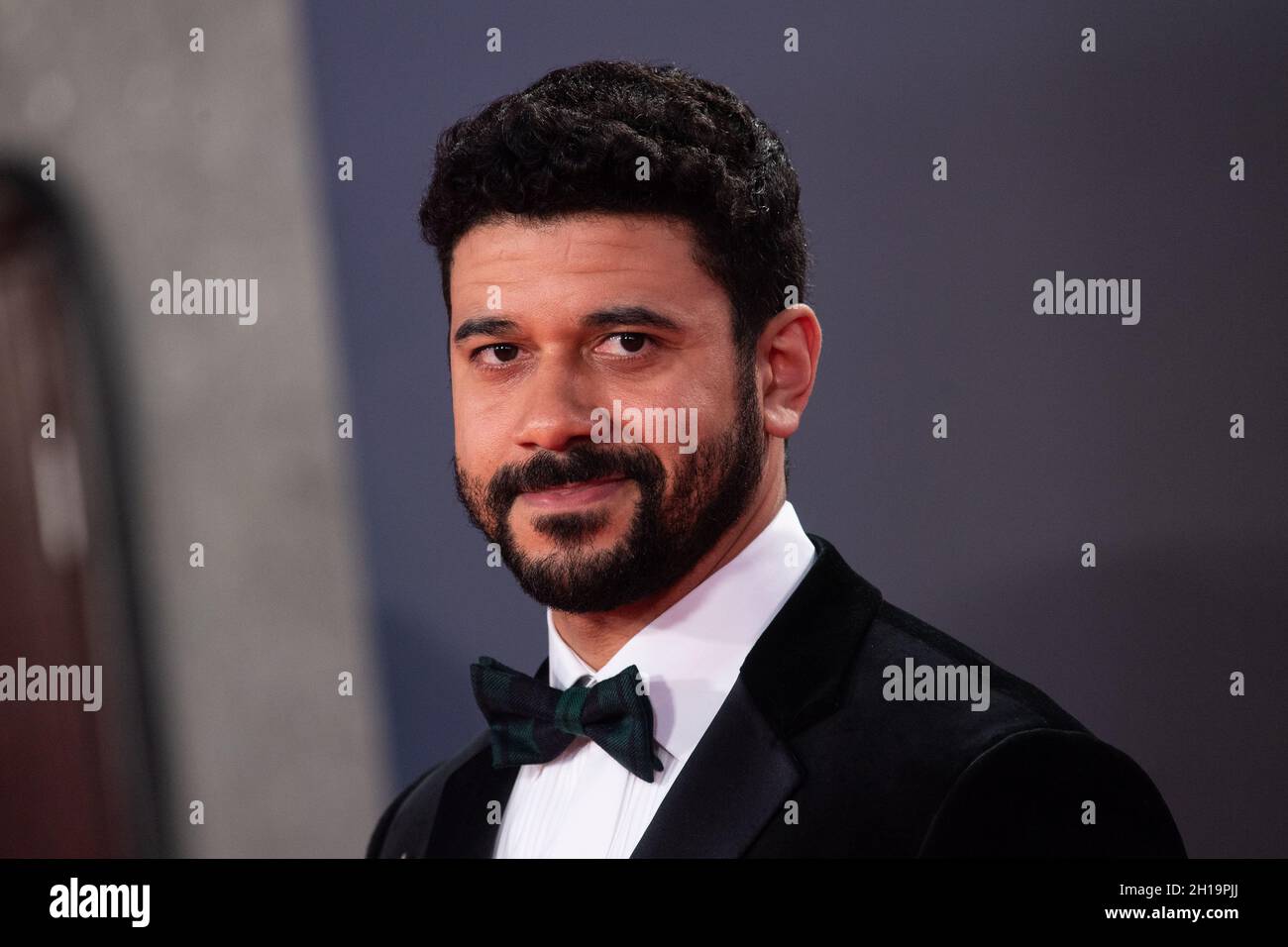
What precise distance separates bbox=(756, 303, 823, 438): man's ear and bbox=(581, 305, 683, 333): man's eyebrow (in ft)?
0.69

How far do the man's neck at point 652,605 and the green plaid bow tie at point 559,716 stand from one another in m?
0.08

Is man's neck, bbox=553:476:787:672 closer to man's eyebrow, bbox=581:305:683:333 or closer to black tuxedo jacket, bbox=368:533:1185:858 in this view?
black tuxedo jacket, bbox=368:533:1185:858

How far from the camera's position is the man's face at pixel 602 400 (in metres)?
2.22

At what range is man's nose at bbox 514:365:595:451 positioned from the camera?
2.22 meters

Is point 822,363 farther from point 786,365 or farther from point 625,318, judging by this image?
point 625,318

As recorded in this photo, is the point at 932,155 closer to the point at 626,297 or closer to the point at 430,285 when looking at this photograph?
the point at 626,297

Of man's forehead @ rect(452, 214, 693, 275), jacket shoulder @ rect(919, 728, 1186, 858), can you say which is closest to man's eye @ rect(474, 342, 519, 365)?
man's forehead @ rect(452, 214, 693, 275)

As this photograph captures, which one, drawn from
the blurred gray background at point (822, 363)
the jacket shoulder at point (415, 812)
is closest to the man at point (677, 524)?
the jacket shoulder at point (415, 812)

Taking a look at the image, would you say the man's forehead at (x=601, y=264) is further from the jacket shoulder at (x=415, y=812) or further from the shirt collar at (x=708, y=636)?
the jacket shoulder at (x=415, y=812)

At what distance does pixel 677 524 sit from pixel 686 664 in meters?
0.23

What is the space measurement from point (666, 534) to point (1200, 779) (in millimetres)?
1191

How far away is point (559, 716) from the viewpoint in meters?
2.31

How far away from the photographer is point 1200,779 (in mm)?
2609
